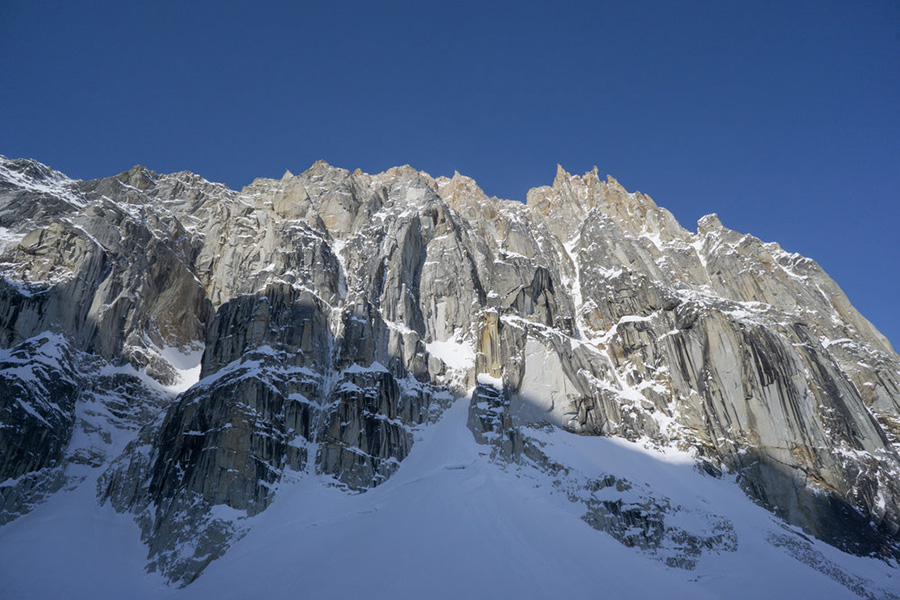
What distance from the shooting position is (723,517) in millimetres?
52406

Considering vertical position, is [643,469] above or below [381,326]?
below

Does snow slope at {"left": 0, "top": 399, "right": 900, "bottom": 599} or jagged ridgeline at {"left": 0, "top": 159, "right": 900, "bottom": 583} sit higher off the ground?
jagged ridgeline at {"left": 0, "top": 159, "right": 900, "bottom": 583}

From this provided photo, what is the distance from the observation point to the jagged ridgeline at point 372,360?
5041 centimetres

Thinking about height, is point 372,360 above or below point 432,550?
above

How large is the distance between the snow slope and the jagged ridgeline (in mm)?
2001

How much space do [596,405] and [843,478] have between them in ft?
85.1

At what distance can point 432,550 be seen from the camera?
4100 centimetres

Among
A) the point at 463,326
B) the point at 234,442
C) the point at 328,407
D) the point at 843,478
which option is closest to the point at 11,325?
the point at 234,442

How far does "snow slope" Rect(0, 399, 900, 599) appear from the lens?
126ft

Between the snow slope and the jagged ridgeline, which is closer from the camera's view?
the snow slope

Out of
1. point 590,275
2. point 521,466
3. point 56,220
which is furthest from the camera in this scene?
point 590,275

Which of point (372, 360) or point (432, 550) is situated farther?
point (372, 360)

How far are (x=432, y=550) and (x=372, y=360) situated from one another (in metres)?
25.5

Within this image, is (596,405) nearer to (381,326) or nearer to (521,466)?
(521,466)
